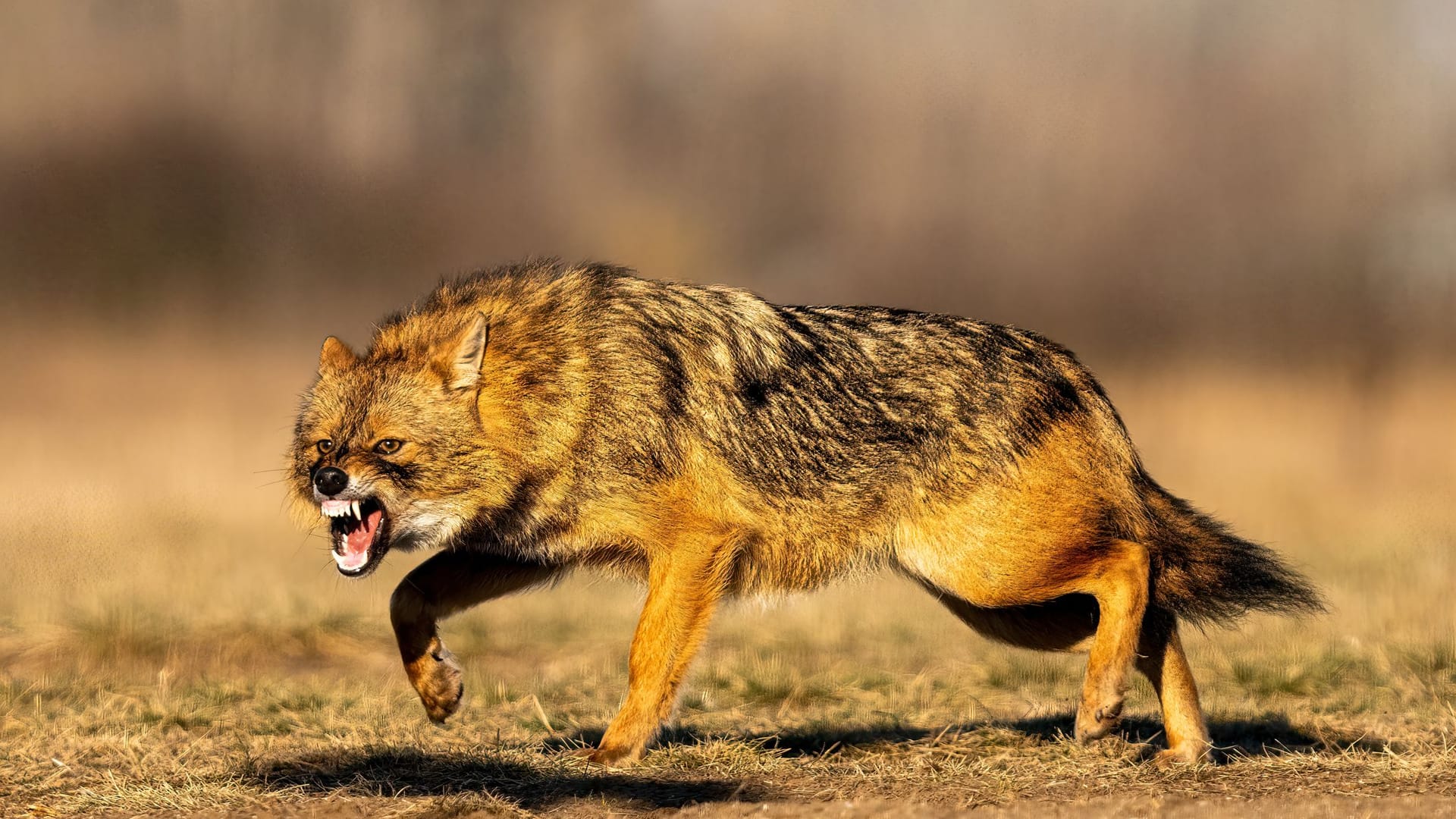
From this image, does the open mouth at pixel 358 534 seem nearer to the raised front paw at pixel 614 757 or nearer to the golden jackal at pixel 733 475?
the golden jackal at pixel 733 475

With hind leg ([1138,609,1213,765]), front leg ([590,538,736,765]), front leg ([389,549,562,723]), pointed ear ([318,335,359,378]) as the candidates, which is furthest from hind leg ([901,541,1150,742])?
pointed ear ([318,335,359,378])

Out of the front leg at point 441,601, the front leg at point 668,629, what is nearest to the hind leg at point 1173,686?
the front leg at point 668,629

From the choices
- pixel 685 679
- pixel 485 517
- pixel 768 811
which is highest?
pixel 485 517

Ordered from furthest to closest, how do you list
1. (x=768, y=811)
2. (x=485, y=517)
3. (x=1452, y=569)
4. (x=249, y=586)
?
(x=1452, y=569)
(x=249, y=586)
(x=485, y=517)
(x=768, y=811)

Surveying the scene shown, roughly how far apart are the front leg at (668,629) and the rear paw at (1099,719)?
1.56 meters

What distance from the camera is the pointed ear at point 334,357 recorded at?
646 centimetres

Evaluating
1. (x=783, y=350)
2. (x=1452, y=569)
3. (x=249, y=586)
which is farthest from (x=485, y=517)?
(x=1452, y=569)

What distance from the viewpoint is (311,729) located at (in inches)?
288

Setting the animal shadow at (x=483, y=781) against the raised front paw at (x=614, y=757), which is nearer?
the animal shadow at (x=483, y=781)

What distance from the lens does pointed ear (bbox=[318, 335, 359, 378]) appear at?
6465mm

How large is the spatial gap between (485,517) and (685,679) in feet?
3.46

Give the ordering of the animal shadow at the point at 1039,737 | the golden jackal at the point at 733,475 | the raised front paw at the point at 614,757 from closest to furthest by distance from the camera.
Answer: the raised front paw at the point at 614,757
the golden jackal at the point at 733,475
the animal shadow at the point at 1039,737

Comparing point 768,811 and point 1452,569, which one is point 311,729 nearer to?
point 768,811

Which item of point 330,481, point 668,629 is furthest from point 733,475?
point 330,481
